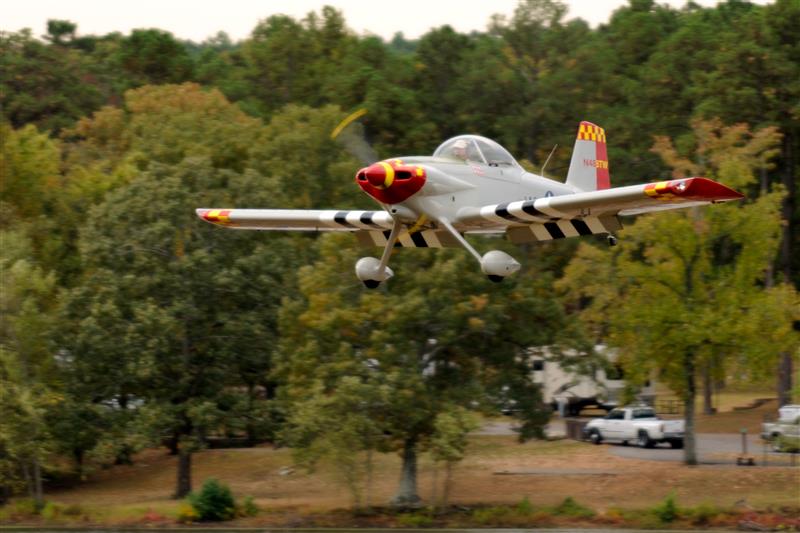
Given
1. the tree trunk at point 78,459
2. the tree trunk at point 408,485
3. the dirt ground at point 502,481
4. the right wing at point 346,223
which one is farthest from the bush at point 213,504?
the right wing at point 346,223

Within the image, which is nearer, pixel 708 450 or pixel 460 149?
pixel 460 149

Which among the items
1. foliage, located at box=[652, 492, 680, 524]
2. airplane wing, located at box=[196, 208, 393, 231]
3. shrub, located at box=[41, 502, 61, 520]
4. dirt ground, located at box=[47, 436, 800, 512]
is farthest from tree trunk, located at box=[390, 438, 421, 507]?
airplane wing, located at box=[196, 208, 393, 231]

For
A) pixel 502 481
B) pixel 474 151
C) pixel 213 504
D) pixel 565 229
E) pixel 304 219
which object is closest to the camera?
pixel 474 151

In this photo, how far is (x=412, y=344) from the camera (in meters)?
38.2

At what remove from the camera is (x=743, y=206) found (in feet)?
142

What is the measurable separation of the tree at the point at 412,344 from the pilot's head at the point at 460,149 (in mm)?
15685

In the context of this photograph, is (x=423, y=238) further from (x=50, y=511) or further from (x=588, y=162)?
(x=50, y=511)

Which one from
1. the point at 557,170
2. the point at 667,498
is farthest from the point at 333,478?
the point at 557,170

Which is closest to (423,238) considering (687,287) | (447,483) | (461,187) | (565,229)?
(461,187)

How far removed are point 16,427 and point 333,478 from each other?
10.7 metres

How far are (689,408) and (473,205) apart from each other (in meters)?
23.2

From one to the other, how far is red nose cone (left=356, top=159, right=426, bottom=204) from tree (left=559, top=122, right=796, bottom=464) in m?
22.4

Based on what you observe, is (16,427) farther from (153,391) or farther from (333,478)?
(333,478)

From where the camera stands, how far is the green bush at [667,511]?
37.3 m
